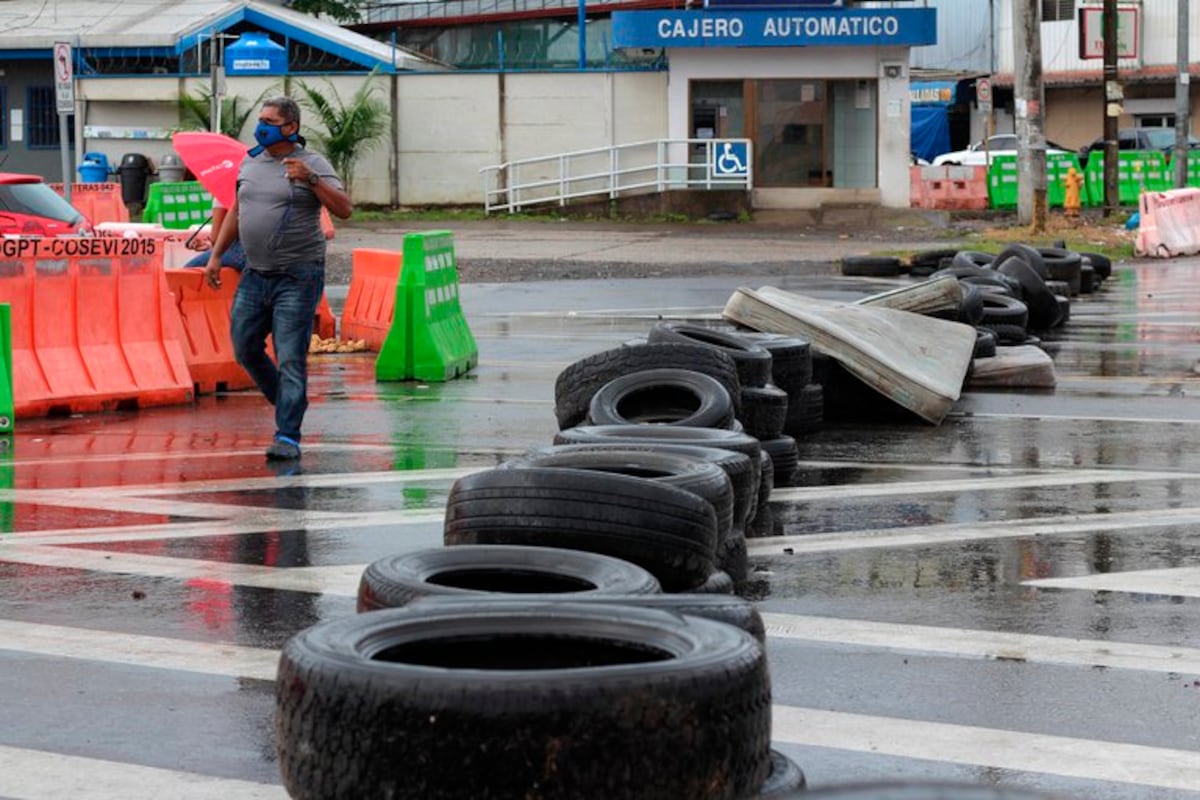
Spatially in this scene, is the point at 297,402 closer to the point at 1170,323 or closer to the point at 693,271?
the point at 1170,323

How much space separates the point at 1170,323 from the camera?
20.2m

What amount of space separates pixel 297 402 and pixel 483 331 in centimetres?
867

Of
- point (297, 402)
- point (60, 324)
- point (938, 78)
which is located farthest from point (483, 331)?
point (938, 78)

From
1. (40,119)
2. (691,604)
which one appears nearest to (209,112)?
(40,119)

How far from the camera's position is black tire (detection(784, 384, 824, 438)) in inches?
474

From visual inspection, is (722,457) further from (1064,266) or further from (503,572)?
(1064,266)

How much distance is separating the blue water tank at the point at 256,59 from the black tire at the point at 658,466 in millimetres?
36270

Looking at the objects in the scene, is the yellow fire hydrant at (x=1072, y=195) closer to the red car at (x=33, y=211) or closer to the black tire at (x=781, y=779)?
the red car at (x=33, y=211)

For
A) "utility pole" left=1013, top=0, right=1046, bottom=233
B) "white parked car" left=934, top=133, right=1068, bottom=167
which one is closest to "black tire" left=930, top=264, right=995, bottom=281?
"utility pole" left=1013, top=0, right=1046, bottom=233

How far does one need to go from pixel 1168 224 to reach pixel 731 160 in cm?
1024

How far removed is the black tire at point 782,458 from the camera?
10367 millimetres

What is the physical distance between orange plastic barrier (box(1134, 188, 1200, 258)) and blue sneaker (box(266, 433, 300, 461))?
2360 cm

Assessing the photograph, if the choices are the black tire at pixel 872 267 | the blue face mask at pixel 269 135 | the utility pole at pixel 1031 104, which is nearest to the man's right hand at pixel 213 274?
the blue face mask at pixel 269 135

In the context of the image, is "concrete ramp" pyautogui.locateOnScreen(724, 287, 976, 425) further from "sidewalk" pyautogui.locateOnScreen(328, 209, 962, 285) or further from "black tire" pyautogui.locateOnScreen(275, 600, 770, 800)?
"sidewalk" pyautogui.locateOnScreen(328, 209, 962, 285)
